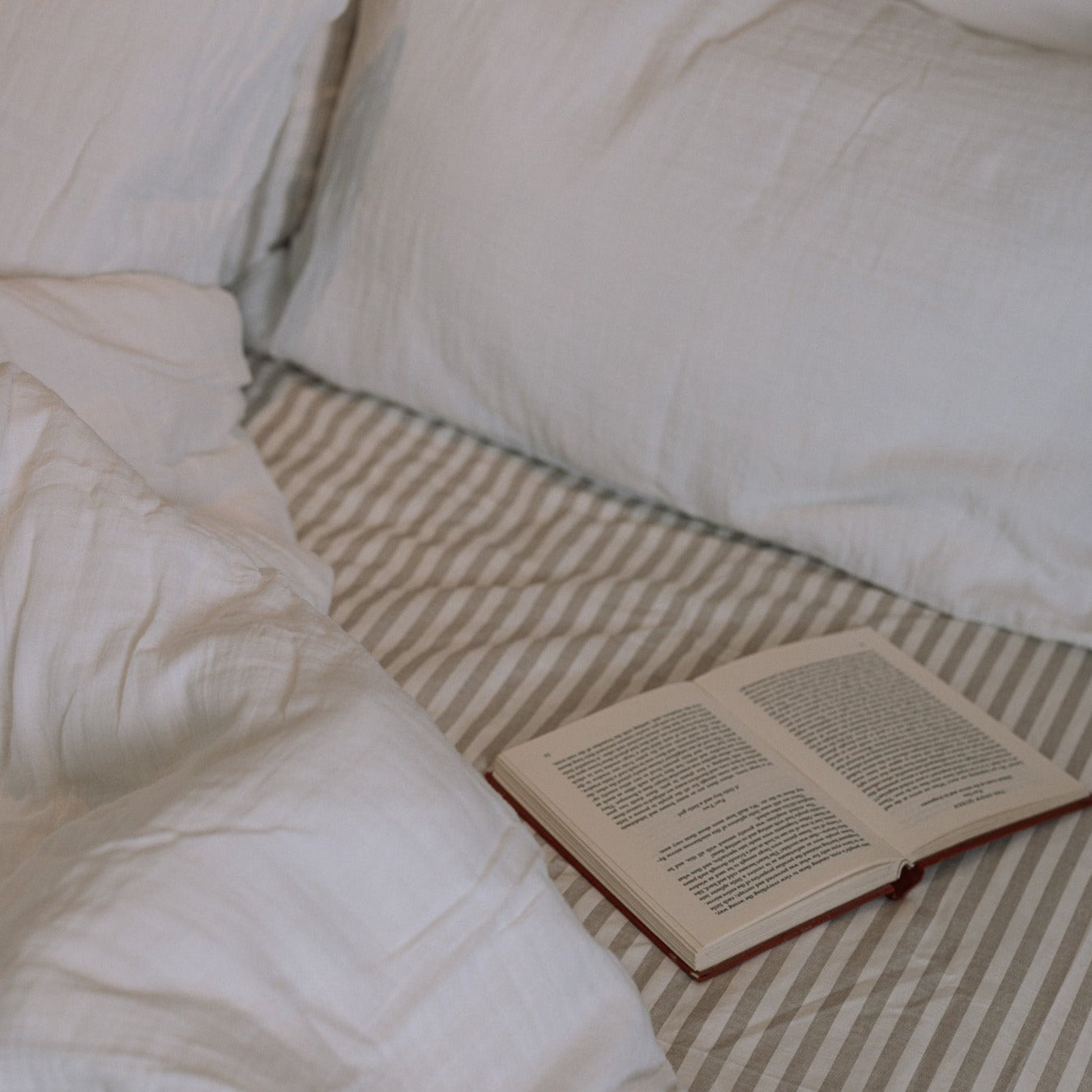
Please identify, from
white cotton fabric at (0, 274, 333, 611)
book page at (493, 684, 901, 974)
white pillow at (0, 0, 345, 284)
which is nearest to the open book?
book page at (493, 684, 901, 974)

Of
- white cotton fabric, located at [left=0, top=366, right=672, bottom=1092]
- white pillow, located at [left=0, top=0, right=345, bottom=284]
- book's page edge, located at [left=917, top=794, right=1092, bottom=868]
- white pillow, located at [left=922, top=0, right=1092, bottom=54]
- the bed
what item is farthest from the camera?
white pillow, located at [left=922, top=0, right=1092, bottom=54]

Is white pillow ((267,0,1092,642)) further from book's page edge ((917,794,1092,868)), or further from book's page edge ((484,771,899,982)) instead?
book's page edge ((484,771,899,982))

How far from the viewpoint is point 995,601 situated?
96cm

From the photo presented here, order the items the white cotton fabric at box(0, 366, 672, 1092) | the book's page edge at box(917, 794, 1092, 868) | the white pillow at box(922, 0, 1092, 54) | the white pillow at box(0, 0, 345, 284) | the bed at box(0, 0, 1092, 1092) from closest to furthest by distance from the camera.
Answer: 1. the white cotton fabric at box(0, 366, 672, 1092)
2. the bed at box(0, 0, 1092, 1092)
3. the book's page edge at box(917, 794, 1092, 868)
4. the white pillow at box(0, 0, 345, 284)
5. the white pillow at box(922, 0, 1092, 54)

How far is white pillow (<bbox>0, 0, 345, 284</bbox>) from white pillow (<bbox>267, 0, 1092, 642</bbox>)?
0.15 metres

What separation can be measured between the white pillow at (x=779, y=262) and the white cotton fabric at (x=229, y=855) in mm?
446

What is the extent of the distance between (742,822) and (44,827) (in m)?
0.38

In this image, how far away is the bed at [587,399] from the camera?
640mm

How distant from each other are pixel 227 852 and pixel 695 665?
490mm

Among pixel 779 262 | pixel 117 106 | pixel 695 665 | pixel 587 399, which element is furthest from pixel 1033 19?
pixel 117 106

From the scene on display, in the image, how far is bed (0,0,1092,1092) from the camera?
0.64 m

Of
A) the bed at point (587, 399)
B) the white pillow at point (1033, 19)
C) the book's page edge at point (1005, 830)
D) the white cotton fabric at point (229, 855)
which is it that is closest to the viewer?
the white cotton fabric at point (229, 855)

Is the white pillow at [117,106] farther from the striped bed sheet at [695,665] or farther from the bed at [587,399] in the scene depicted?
the striped bed sheet at [695,665]

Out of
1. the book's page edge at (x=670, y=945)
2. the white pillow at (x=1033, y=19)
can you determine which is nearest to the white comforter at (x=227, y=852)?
the book's page edge at (x=670, y=945)
